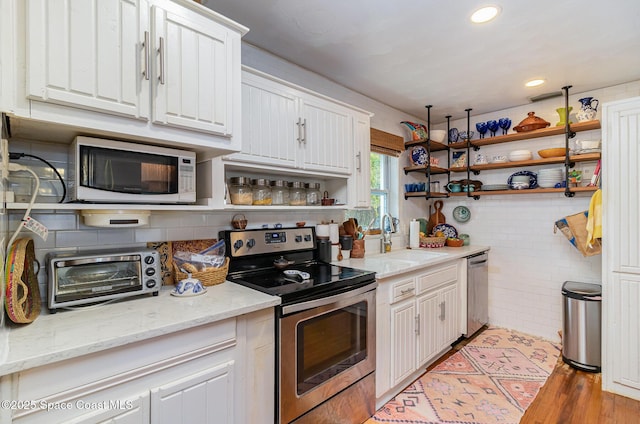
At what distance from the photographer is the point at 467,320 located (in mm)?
3041

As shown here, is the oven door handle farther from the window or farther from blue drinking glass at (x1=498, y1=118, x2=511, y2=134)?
blue drinking glass at (x1=498, y1=118, x2=511, y2=134)

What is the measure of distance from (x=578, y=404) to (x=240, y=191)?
2.64 m

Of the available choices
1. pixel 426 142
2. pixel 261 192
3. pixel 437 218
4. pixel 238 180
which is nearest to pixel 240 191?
pixel 238 180

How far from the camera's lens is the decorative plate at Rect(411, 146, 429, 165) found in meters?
3.50

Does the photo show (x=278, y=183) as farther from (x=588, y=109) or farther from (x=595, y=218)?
(x=588, y=109)

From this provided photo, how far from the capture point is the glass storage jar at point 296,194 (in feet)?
7.36

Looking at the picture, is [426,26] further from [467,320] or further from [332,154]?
[467,320]

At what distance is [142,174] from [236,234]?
0.69m

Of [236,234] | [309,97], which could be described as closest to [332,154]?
[309,97]

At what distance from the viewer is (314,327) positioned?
5.44 feet

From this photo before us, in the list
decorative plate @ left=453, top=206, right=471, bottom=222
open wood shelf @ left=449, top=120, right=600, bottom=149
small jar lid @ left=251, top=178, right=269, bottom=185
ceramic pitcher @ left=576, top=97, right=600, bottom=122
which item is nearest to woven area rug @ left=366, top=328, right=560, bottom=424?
decorative plate @ left=453, top=206, right=471, bottom=222

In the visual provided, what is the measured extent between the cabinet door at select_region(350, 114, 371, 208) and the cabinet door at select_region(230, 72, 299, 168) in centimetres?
62

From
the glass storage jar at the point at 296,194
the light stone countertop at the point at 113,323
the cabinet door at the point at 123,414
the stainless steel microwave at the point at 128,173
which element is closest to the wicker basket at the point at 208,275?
the light stone countertop at the point at 113,323

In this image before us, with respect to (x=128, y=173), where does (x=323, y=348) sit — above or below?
below
